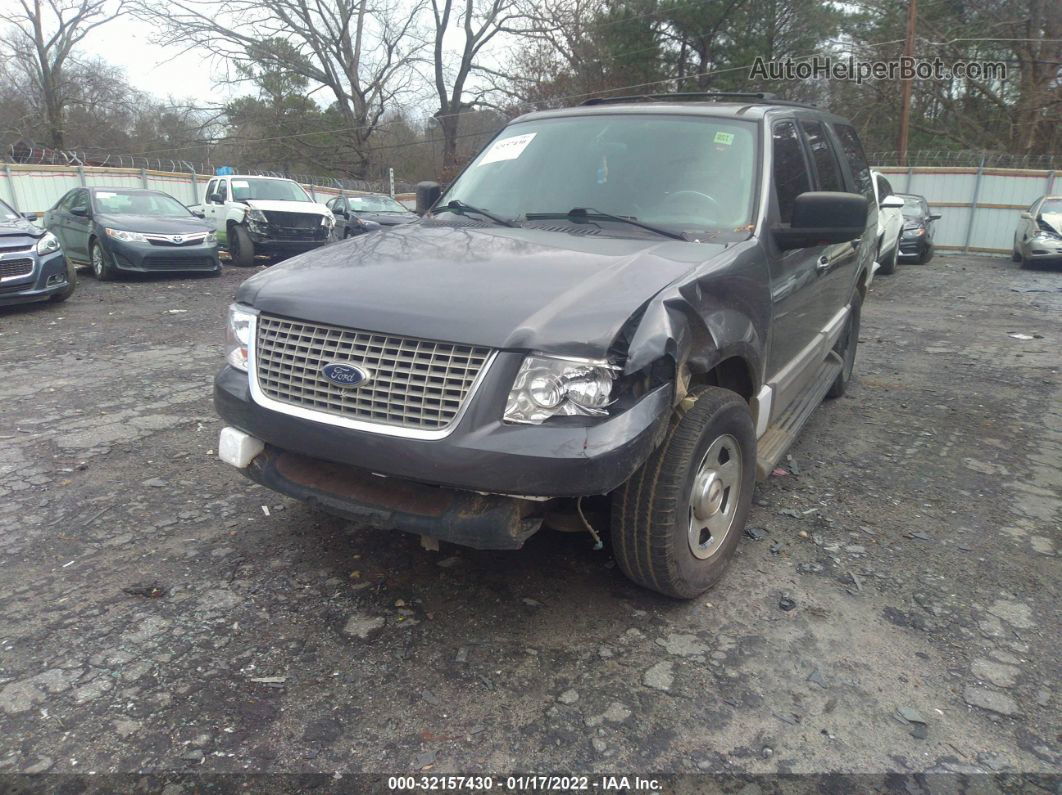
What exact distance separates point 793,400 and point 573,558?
65.5 inches

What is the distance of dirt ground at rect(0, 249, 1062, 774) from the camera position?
227cm

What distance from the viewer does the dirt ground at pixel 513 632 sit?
2268mm

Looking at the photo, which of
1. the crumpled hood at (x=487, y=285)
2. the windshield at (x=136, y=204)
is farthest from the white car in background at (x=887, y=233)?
the windshield at (x=136, y=204)

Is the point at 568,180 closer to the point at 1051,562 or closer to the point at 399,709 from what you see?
the point at 399,709

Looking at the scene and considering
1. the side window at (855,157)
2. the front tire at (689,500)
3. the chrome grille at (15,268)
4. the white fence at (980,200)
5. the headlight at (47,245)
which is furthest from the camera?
the white fence at (980,200)

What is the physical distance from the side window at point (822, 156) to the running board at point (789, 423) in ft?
3.66

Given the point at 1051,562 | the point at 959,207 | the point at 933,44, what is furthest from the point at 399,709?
the point at 933,44

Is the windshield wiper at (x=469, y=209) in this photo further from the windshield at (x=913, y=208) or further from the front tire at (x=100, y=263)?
the windshield at (x=913, y=208)

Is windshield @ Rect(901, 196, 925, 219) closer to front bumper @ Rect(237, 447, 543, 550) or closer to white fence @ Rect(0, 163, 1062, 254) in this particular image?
white fence @ Rect(0, 163, 1062, 254)

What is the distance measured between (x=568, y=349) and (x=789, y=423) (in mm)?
2114

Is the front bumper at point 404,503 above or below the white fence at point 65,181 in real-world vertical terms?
below

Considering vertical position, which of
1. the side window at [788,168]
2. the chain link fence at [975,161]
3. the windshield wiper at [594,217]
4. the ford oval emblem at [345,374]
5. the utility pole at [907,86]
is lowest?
the ford oval emblem at [345,374]

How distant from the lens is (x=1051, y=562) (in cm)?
340

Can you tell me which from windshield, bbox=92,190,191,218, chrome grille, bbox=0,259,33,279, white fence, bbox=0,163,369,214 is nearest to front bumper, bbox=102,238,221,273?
windshield, bbox=92,190,191,218
